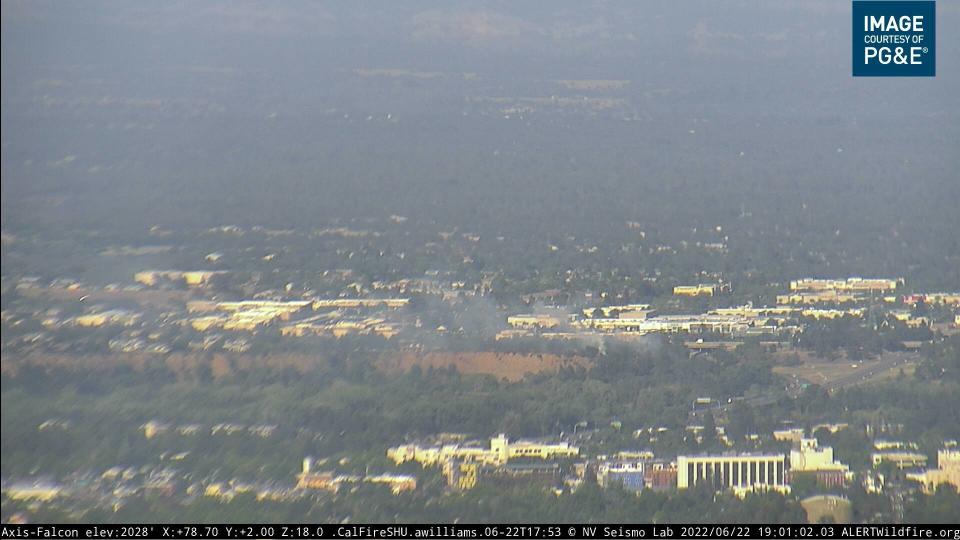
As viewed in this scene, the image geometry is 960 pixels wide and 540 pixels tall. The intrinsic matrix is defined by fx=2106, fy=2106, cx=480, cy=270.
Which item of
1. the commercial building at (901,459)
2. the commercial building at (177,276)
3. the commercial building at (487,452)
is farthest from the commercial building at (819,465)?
the commercial building at (177,276)

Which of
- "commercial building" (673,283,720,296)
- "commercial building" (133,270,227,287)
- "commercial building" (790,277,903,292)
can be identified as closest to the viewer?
"commercial building" (133,270,227,287)

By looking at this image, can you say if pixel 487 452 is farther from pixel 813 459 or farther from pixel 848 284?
pixel 848 284

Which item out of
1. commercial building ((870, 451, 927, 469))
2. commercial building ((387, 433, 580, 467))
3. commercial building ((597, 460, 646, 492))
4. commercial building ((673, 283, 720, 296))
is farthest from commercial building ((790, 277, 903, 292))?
commercial building ((597, 460, 646, 492))

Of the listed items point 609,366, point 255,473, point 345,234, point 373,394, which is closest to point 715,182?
point 345,234

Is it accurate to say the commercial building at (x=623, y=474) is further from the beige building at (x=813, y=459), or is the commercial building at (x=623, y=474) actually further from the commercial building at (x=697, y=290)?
the commercial building at (x=697, y=290)

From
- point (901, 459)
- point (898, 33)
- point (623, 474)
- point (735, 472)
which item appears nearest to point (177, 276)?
point (623, 474)

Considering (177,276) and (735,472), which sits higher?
(177,276)

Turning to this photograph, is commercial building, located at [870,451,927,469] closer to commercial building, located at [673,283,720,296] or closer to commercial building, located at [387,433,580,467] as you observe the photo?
commercial building, located at [387,433,580,467]

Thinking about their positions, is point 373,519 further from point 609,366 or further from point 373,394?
point 609,366

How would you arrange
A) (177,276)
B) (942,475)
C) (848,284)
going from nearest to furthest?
1. (942,475)
2. (177,276)
3. (848,284)
